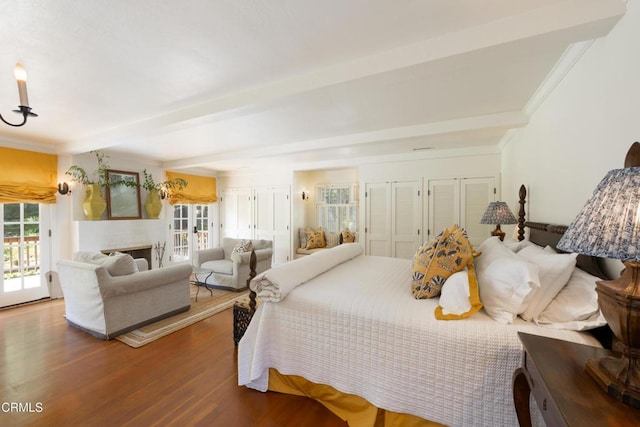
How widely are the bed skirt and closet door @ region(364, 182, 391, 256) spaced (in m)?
3.49

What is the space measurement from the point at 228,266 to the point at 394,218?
3055mm

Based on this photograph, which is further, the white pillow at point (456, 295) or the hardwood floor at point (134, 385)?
the hardwood floor at point (134, 385)

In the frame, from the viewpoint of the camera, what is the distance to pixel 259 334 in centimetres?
181

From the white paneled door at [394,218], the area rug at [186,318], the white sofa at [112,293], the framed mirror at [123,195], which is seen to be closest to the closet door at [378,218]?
the white paneled door at [394,218]

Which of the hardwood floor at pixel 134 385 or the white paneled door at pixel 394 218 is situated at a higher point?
the white paneled door at pixel 394 218

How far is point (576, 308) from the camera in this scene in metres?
1.24

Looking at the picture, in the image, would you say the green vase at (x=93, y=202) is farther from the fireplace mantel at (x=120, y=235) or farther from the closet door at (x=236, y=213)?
the closet door at (x=236, y=213)

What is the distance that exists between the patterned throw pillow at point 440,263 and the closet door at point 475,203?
301cm

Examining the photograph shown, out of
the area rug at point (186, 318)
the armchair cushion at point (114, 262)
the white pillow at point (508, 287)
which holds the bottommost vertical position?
the area rug at point (186, 318)

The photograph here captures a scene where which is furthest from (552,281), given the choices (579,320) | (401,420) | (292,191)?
(292,191)

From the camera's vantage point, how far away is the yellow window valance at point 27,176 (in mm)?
3502

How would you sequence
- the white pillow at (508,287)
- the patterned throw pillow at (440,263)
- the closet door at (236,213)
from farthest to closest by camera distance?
the closet door at (236,213)
the patterned throw pillow at (440,263)
the white pillow at (508,287)

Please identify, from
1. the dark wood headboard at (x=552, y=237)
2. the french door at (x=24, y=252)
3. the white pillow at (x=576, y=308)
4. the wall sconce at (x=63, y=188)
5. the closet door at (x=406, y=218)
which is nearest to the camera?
the white pillow at (x=576, y=308)

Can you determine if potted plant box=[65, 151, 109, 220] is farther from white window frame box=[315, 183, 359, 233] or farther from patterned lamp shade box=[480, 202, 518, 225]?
patterned lamp shade box=[480, 202, 518, 225]
